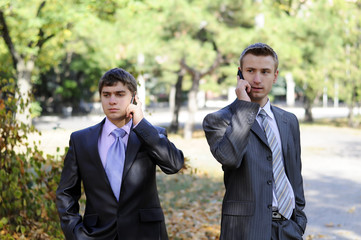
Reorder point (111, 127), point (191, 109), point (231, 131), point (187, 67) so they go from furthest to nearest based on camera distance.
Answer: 1. point (191, 109)
2. point (187, 67)
3. point (111, 127)
4. point (231, 131)

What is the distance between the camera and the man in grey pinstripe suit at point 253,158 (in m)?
2.85

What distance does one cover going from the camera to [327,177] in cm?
1239

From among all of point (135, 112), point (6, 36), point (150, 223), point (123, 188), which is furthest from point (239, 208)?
point (6, 36)

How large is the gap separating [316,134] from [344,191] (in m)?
15.0

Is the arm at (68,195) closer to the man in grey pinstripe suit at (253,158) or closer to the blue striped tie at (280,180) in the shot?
the man in grey pinstripe suit at (253,158)

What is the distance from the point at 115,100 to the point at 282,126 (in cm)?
98

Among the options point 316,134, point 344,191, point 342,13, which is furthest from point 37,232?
point 342,13

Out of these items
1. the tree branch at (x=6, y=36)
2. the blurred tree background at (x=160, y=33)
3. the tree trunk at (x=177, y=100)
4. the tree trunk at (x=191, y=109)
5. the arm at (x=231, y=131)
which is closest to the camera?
the arm at (x=231, y=131)

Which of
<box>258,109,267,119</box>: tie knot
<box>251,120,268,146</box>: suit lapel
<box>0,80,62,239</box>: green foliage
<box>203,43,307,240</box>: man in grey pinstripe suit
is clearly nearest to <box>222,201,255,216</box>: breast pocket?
<box>203,43,307,240</box>: man in grey pinstripe suit

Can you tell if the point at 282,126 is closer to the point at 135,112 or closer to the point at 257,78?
the point at 257,78

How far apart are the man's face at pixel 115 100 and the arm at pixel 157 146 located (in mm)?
160

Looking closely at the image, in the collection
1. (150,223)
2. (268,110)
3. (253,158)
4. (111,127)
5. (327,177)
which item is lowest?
(327,177)

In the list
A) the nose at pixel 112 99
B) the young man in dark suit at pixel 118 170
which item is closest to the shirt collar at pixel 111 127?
the young man in dark suit at pixel 118 170

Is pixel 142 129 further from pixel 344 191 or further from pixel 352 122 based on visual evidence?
pixel 352 122
